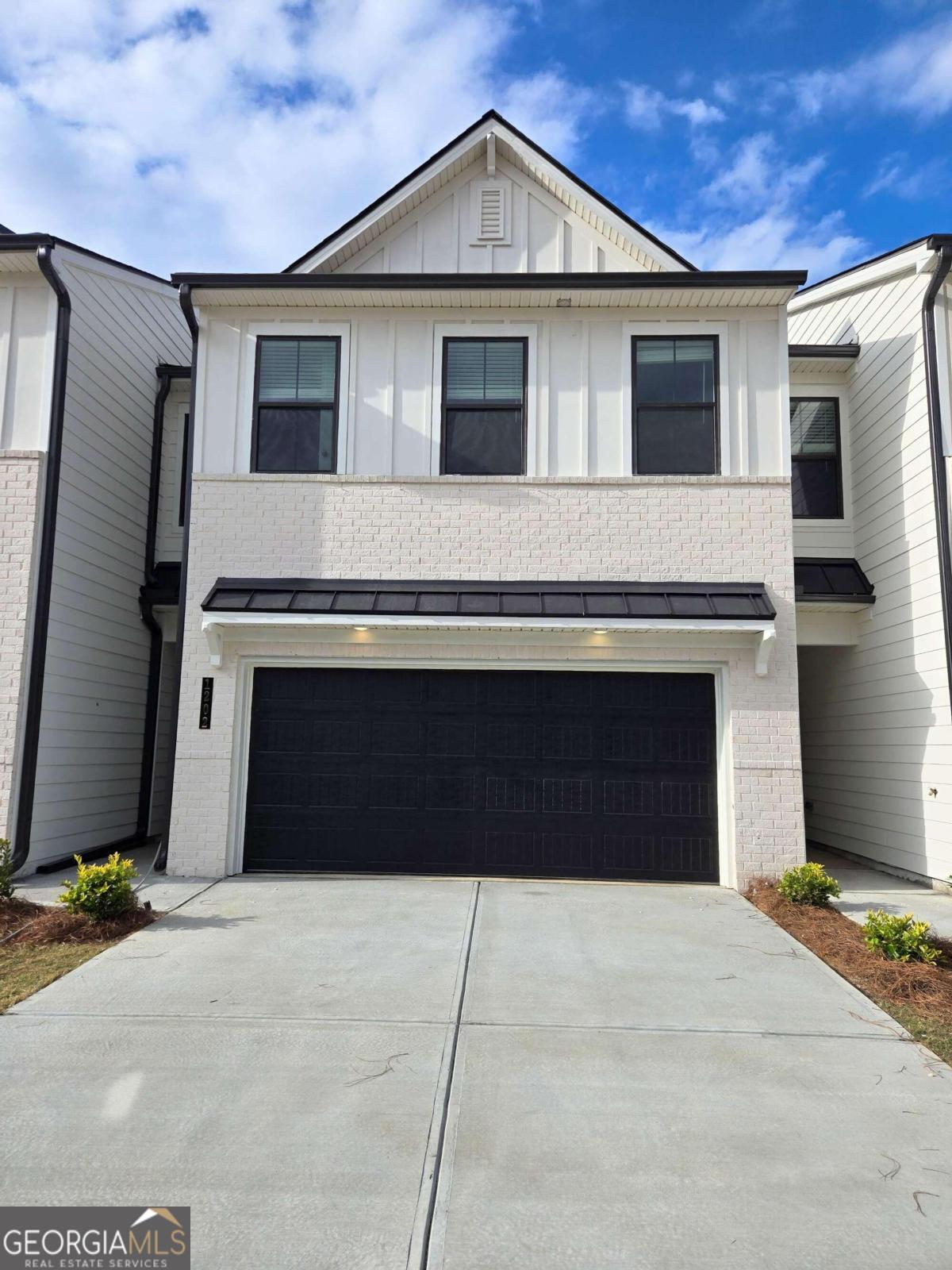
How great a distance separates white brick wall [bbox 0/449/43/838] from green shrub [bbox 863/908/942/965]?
27.0 ft

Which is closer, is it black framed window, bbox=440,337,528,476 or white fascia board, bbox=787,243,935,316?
white fascia board, bbox=787,243,935,316

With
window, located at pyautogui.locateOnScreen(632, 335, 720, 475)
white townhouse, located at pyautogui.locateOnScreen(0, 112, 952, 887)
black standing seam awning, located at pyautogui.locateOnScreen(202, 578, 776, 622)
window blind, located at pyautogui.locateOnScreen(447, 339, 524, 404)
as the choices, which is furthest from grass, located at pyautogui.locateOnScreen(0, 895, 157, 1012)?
window, located at pyautogui.locateOnScreen(632, 335, 720, 475)

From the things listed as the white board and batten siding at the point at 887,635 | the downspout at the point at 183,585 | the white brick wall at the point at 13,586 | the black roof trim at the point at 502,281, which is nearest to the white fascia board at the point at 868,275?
the white board and batten siding at the point at 887,635

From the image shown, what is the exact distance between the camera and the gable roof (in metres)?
10.3

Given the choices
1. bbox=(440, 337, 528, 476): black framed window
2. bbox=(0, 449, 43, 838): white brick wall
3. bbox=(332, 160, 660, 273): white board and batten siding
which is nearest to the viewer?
bbox=(0, 449, 43, 838): white brick wall

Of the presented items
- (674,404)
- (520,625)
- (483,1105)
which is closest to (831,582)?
(674,404)

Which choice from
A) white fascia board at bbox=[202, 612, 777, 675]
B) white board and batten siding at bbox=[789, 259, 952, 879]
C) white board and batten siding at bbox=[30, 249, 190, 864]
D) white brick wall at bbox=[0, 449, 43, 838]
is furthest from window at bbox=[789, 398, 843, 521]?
white brick wall at bbox=[0, 449, 43, 838]

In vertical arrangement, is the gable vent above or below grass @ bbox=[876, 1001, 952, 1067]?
above

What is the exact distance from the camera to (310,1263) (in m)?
2.76

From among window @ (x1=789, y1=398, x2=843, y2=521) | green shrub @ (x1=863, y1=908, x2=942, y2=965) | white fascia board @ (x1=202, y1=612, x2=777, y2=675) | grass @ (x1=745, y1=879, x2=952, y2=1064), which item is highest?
window @ (x1=789, y1=398, x2=843, y2=521)

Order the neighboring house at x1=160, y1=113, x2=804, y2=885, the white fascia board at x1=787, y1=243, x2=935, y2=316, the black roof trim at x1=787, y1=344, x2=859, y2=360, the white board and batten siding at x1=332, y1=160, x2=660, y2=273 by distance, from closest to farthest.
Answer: the neighboring house at x1=160, y1=113, x2=804, y2=885 < the white fascia board at x1=787, y1=243, x2=935, y2=316 < the white board and batten siding at x1=332, y1=160, x2=660, y2=273 < the black roof trim at x1=787, y1=344, x2=859, y2=360

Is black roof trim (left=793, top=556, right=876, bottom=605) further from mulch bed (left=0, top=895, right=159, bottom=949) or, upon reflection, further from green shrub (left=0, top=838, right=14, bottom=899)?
green shrub (left=0, top=838, right=14, bottom=899)

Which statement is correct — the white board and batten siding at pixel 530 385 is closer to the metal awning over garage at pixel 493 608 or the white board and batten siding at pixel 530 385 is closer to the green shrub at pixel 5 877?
the metal awning over garage at pixel 493 608

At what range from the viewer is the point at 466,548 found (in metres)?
9.26
